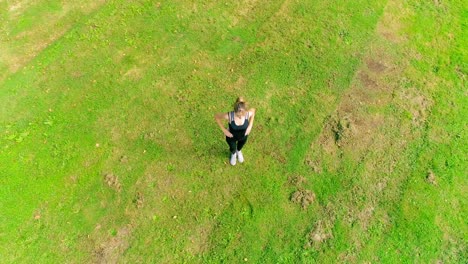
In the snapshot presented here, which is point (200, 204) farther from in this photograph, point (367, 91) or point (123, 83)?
point (367, 91)

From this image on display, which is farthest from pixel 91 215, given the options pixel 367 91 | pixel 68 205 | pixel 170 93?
pixel 367 91

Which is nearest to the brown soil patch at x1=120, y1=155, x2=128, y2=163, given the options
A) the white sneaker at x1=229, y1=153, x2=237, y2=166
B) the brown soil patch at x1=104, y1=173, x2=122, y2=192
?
the brown soil patch at x1=104, y1=173, x2=122, y2=192

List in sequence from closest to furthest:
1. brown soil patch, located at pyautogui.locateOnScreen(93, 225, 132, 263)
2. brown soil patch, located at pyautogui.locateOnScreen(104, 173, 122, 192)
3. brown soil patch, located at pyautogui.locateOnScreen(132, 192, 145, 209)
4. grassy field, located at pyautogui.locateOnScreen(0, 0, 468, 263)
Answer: brown soil patch, located at pyautogui.locateOnScreen(93, 225, 132, 263), grassy field, located at pyautogui.locateOnScreen(0, 0, 468, 263), brown soil patch, located at pyautogui.locateOnScreen(132, 192, 145, 209), brown soil patch, located at pyautogui.locateOnScreen(104, 173, 122, 192)

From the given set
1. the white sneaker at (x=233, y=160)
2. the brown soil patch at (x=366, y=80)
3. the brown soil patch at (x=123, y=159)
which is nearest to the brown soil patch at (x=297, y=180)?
the white sneaker at (x=233, y=160)

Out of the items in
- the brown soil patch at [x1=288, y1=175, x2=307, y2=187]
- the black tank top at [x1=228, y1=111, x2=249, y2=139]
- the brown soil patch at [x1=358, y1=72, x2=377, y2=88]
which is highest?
the black tank top at [x1=228, y1=111, x2=249, y2=139]

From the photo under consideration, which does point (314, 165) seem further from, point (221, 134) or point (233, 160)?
point (221, 134)

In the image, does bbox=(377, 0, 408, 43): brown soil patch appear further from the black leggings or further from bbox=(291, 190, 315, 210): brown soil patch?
the black leggings

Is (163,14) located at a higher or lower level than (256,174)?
higher

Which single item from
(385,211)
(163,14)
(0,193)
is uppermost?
(163,14)
